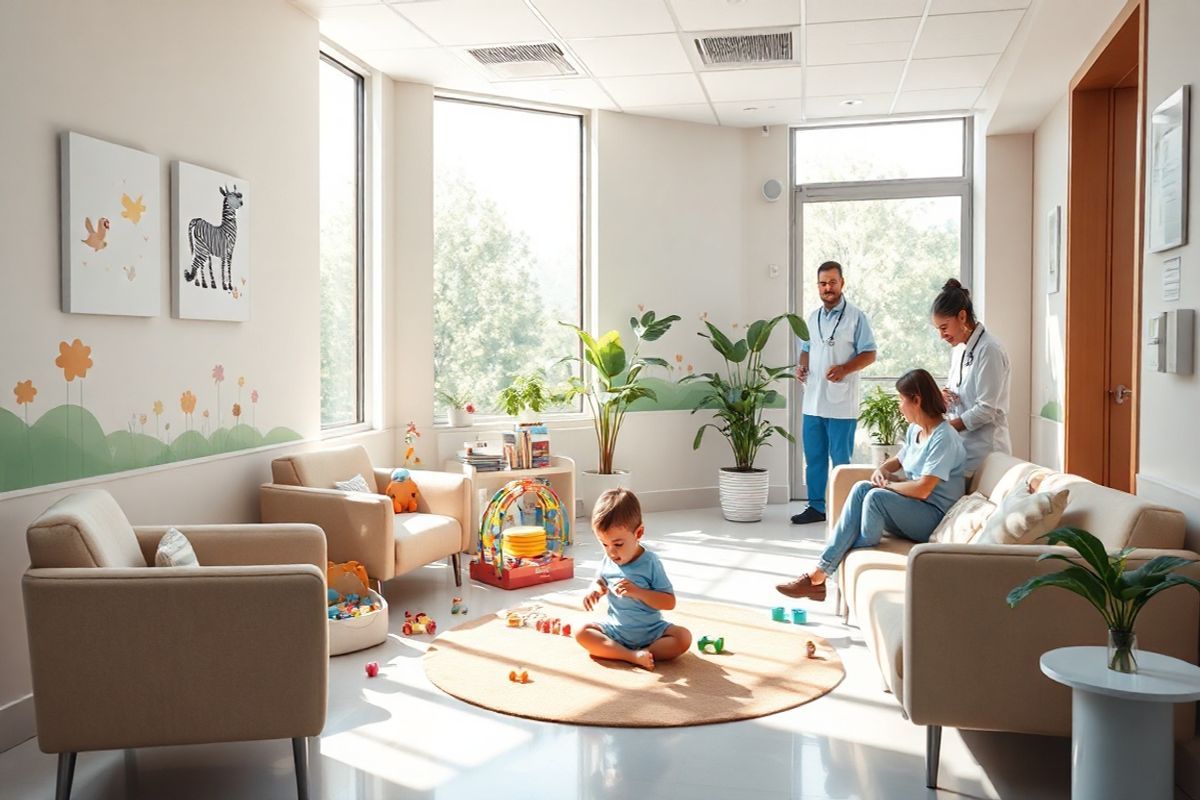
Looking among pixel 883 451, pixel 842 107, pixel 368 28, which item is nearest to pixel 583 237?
pixel 842 107

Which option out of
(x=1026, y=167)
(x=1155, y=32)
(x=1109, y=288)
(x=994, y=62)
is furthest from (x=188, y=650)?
(x=1026, y=167)

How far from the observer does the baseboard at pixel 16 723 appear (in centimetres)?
303

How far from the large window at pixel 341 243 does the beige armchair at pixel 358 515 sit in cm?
87

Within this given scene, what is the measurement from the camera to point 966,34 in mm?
5473

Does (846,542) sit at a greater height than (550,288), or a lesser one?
lesser

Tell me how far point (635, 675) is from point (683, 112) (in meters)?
4.79

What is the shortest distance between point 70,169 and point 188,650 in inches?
69.6

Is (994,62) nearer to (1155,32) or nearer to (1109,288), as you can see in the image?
(1109,288)

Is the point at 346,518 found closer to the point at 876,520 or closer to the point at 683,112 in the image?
the point at 876,520

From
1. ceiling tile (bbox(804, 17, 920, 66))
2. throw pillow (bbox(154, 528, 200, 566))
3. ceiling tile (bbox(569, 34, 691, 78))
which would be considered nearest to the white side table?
throw pillow (bbox(154, 528, 200, 566))

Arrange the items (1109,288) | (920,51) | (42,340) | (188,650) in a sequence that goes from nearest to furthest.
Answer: (188,650) < (42,340) < (1109,288) < (920,51)

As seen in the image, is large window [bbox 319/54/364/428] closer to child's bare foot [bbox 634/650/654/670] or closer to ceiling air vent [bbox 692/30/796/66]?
ceiling air vent [bbox 692/30/796/66]

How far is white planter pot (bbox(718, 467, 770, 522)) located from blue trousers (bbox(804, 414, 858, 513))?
0.33 metres

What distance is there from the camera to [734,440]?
7277 mm
